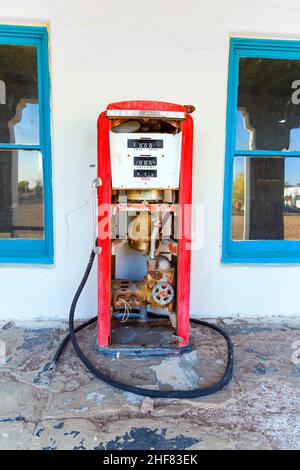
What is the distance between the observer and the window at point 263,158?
2.27m

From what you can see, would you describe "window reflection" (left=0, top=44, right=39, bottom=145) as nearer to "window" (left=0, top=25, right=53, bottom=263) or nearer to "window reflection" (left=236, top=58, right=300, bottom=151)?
"window" (left=0, top=25, right=53, bottom=263)

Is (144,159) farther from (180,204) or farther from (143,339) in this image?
(143,339)

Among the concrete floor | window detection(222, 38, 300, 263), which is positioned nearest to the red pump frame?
the concrete floor

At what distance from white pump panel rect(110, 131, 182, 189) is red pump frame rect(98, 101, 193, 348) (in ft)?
0.11

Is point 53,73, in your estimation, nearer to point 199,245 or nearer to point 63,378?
point 199,245

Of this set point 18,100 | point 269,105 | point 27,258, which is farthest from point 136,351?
point 269,105

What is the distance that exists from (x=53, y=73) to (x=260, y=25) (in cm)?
138

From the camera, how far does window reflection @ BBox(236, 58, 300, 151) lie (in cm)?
234

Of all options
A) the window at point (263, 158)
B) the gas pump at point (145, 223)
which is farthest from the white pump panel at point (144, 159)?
the window at point (263, 158)

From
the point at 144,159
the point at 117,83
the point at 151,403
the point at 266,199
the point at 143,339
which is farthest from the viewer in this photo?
the point at 266,199

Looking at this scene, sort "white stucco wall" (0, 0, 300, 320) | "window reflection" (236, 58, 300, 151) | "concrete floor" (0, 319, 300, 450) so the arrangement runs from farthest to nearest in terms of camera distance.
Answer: "window reflection" (236, 58, 300, 151), "white stucco wall" (0, 0, 300, 320), "concrete floor" (0, 319, 300, 450)

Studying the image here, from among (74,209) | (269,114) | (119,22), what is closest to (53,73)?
(119,22)

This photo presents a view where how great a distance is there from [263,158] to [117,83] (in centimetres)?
117

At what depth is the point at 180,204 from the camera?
1728 millimetres
